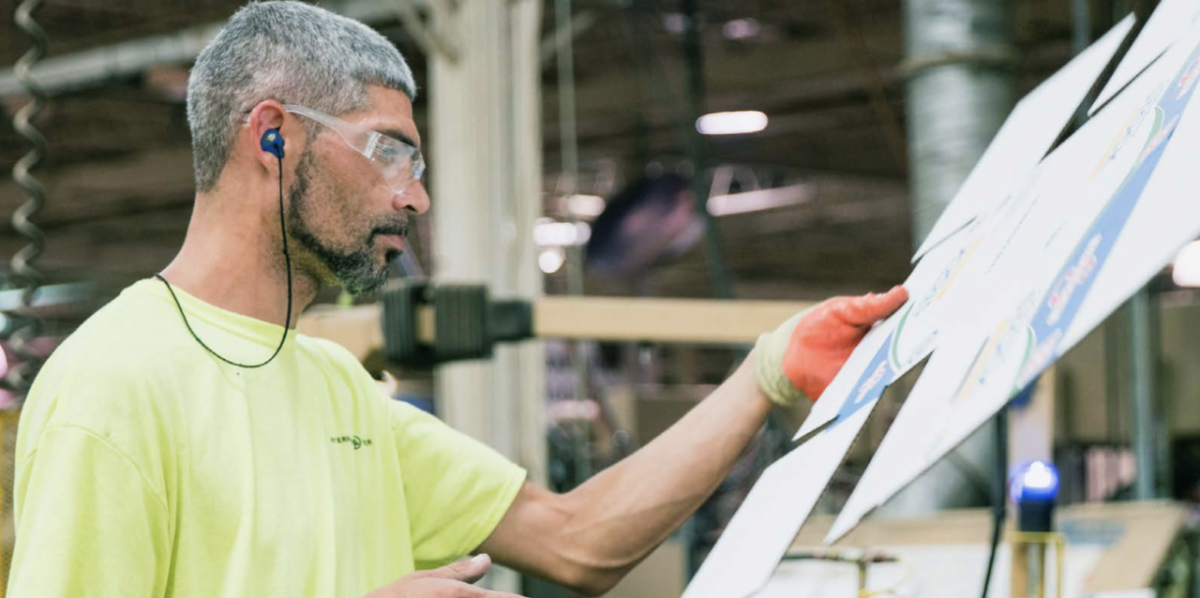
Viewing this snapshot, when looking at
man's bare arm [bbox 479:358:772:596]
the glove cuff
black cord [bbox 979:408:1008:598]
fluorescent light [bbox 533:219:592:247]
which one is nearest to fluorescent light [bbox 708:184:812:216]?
fluorescent light [bbox 533:219:592:247]

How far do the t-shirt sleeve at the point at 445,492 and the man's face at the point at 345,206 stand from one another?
263 mm

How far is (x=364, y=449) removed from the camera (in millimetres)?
1730

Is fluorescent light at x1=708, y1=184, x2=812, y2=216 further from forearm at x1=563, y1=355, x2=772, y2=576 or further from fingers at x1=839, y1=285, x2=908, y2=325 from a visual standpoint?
fingers at x1=839, y1=285, x2=908, y2=325

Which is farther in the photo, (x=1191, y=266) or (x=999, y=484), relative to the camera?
(x=1191, y=266)

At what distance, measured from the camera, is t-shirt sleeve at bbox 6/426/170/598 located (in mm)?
1328

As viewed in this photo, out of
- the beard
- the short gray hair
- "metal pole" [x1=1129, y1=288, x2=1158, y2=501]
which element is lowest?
"metal pole" [x1=1129, y1=288, x2=1158, y2=501]

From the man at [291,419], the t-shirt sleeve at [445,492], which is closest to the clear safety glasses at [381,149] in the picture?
the man at [291,419]

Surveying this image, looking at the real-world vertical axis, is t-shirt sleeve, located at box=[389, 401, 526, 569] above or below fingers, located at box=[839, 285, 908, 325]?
below

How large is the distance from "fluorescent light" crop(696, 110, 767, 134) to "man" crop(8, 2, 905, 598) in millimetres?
10839

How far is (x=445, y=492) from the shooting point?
185 centimetres

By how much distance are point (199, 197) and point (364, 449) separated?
34 cm

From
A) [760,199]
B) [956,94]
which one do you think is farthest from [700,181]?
[760,199]

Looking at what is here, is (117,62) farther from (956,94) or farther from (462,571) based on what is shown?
(462,571)

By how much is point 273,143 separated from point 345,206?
0.10 meters
